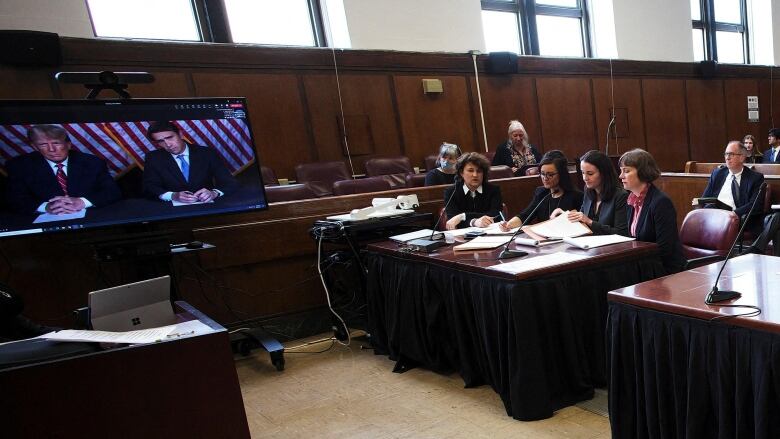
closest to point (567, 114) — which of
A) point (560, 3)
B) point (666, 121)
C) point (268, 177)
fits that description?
point (560, 3)

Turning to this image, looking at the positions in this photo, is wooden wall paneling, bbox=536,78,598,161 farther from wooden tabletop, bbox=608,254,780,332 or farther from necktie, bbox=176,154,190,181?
wooden tabletop, bbox=608,254,780,332

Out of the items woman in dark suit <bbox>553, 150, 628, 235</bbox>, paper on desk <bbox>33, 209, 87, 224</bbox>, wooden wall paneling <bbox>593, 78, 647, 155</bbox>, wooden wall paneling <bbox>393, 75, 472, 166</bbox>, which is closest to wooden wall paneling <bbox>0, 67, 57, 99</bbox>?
paper on desk <bbox>33, 209, 87, 224</bbox>

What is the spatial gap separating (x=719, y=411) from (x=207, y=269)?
104 inches

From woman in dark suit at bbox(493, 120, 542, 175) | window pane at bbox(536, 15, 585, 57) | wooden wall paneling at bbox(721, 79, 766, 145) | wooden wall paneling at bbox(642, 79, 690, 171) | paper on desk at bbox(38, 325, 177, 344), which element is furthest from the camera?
wooden wall paneling at bbox(721, 79, 766, 145)

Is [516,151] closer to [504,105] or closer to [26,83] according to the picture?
[504,105]

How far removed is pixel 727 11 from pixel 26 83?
11.4 metres

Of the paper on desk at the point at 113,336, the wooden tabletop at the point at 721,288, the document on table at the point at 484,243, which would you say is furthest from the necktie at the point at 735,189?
the paper on desk at the point at 113,336

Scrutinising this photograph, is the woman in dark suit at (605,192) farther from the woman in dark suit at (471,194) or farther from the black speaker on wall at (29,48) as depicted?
the black speaker on wall at (29,48)

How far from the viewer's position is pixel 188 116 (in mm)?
2729

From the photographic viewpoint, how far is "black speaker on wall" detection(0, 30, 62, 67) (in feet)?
13.1

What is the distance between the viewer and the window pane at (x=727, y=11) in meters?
9.72

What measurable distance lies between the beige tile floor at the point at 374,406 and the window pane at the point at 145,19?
3.55 m

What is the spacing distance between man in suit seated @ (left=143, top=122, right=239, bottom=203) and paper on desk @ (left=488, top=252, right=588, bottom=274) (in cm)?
157

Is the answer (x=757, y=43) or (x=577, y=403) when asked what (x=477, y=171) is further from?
(x=757, y=43)
